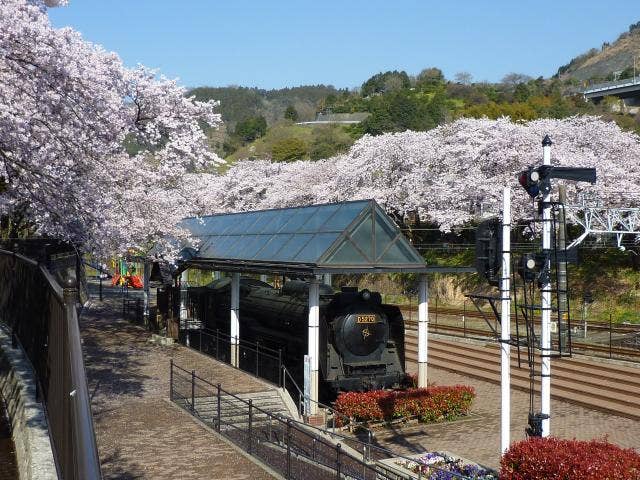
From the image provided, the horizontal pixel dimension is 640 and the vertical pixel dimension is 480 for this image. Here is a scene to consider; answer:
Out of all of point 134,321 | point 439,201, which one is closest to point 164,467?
point 134,321

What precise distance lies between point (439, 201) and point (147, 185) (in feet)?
71.2

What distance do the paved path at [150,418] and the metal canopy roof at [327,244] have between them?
3.29 meters

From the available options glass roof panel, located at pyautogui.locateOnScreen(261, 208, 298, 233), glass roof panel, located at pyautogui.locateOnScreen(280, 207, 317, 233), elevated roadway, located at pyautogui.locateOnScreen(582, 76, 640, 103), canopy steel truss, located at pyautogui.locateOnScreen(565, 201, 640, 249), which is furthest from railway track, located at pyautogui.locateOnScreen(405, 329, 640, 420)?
elevated roadway, located at pyautogui.locateOnScreen(582, 76, 640, 103)

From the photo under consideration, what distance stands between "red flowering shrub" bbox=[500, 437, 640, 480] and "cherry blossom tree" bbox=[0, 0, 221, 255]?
345 inches

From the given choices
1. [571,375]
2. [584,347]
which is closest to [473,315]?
[584,347]

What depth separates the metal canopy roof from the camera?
17.2 meters

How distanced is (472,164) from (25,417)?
1397 inches

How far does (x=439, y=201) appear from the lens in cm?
4172

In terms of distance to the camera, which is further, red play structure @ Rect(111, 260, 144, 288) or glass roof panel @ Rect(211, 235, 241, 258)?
red play structure @ Rect(111, 260, 144, 288)

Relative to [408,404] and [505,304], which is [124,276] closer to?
[408,404]

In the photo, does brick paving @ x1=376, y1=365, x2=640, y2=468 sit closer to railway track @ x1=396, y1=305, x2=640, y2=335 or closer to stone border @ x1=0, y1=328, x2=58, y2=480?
railway track @ x1=396, y1=305, x2=640, y2=335

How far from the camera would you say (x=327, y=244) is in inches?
690

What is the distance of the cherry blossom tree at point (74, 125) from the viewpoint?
11.3 meters

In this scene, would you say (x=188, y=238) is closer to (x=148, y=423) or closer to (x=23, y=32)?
(x=148, y=423)
